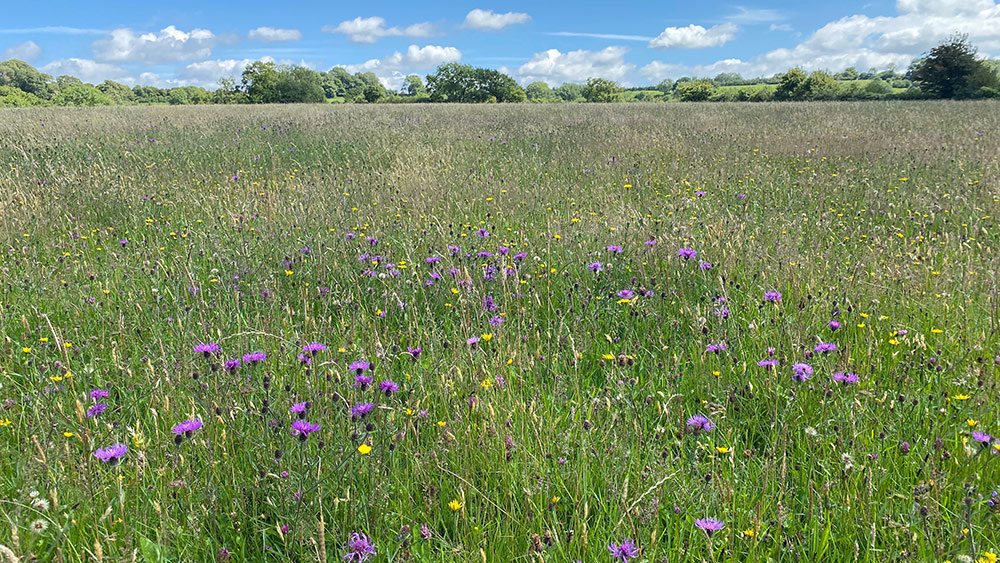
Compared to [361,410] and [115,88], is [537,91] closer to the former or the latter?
[115,88]

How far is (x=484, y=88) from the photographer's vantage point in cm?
6631

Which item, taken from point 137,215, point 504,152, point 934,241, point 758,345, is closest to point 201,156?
point 137,215

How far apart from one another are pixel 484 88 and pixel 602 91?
22985 millimetres

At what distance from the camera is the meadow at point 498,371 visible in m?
1.41

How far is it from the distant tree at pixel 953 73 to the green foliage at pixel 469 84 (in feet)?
135

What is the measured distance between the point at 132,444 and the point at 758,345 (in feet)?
7.74

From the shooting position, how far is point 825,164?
658cm

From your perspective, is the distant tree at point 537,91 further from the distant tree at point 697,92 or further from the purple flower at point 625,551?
the purple flower at point 625,551

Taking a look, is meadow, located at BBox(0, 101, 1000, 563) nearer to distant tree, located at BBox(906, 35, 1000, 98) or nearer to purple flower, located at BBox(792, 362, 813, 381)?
purple flower, located at BBox(792, 362, 813, 381)

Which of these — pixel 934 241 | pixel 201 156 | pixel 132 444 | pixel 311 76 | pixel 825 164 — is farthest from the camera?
pixel 311 76

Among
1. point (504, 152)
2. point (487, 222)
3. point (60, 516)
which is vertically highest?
point (504, 152)

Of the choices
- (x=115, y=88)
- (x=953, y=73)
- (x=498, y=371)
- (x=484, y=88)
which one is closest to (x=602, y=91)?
(x=484, y=88)

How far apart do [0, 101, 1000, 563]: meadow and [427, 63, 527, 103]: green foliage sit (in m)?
63.1

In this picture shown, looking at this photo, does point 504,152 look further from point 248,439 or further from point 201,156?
point 248,439
